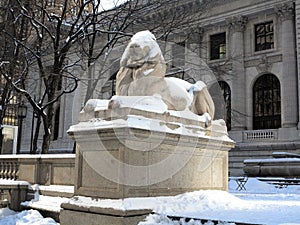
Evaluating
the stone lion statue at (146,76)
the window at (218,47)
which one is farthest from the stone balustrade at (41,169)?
the window at (218,47)

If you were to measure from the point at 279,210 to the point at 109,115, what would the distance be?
128 inches

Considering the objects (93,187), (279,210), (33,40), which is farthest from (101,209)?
(33,40)

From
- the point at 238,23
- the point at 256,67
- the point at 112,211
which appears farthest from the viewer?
the point at 238,23

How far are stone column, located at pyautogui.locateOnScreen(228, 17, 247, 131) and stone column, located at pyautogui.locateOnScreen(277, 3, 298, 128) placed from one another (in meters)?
3.20

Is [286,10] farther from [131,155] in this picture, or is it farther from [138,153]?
[131,155]

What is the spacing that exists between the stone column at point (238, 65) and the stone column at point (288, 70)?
3202 millimetres

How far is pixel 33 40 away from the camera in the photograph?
21.5m

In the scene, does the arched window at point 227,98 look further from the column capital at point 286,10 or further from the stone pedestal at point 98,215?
the stone pedestal at point 98,215

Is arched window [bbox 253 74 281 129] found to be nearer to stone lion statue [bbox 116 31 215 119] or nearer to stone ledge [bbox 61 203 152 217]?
stone lion statue [bbox 116 31 215 119]

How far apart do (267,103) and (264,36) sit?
5217mm

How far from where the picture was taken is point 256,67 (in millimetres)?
29906

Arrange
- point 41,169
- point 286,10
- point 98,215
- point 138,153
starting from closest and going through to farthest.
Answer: point 98,215 → point 138,153 → point 41,169 → point 286,10

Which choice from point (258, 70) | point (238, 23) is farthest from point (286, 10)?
point (258, 70)

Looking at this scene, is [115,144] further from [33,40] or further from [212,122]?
[33,40]
